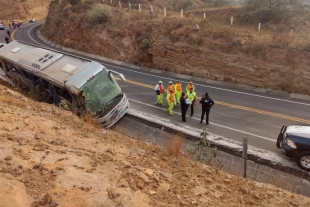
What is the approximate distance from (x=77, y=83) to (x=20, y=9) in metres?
68.7

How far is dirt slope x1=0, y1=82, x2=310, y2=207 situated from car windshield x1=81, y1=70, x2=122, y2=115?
137 inches

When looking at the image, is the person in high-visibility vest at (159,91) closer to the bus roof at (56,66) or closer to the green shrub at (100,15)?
the bus roof at (56,66)

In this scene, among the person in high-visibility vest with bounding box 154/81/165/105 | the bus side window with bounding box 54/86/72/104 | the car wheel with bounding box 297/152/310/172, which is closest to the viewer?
the car wheel with bounding box 297/152/310/172

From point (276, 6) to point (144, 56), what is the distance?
13.0 meters

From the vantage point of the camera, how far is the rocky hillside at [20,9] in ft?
230

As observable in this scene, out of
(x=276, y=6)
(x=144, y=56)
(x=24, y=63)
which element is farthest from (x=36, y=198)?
(x=276, y=6)

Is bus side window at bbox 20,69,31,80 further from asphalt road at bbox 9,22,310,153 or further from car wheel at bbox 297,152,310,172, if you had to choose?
car wheel at bbox 297,152,310,172

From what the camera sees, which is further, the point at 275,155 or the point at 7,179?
the point at 275,155

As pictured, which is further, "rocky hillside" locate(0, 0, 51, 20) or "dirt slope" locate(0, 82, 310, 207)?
"rocky hillside" locate(0, 0, 51, 20)

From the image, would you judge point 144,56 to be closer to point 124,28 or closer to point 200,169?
point 124,28

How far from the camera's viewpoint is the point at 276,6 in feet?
95.7

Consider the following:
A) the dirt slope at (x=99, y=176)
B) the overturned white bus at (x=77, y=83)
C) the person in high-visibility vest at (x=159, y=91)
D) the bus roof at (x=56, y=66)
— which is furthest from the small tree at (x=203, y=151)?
the person in high-visibility vest at (x=159, y=91)

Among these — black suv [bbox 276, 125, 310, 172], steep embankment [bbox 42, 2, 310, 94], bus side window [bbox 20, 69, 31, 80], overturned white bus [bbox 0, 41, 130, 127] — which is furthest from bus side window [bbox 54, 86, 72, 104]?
steep embankment [bbox 42, 2, 310, 94]

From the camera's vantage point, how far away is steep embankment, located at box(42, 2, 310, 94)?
19531mm
